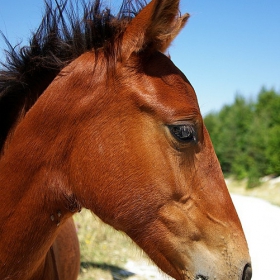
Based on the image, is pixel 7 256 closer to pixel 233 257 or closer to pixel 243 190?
pixel 233 257

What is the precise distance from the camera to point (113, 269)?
5426 millimetres

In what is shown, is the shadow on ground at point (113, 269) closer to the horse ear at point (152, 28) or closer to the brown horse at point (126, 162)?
the brown horse at point (126, 162)

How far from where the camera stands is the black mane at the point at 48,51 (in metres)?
1.94

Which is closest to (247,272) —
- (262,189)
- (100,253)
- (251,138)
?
(100,253)

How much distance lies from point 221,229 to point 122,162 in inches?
22.3

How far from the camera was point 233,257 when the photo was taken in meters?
1.63

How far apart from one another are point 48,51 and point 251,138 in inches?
907

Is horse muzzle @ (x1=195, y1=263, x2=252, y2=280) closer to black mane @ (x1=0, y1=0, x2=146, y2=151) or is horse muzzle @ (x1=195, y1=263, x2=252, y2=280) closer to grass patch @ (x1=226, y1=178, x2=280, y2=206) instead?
black mane @ (x1=0, y1=0, x2=146, y2=151)

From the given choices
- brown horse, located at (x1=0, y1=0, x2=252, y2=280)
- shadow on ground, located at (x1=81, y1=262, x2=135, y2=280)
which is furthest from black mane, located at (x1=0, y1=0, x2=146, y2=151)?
shadow on ground, located at (x1=81, y1=262, x2=135, y2=280)

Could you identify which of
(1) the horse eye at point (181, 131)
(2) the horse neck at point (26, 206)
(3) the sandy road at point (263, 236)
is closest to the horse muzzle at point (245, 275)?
(1) the horse eye at point (181, 131)

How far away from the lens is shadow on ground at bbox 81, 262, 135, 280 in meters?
5.24

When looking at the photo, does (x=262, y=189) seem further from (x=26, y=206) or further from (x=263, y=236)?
(x=26, y=206)

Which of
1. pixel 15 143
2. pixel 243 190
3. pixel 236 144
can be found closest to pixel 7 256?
pixel 15 143

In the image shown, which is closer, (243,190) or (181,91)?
(181,91)
